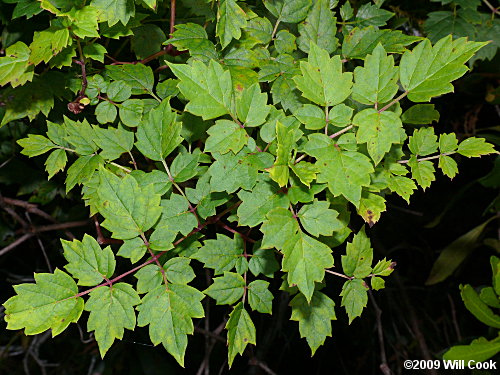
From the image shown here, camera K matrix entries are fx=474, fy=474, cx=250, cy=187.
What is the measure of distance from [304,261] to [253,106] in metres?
0.30

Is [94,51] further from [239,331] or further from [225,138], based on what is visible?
[239,331]

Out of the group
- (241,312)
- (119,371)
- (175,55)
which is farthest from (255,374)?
(175,55)

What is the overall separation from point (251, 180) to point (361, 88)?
266 millimetres

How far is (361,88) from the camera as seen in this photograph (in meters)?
0.88

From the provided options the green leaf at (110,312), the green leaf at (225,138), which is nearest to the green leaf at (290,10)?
the green leaf at (225,138)

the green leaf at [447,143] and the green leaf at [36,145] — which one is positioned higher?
the green leaf at [36,145]

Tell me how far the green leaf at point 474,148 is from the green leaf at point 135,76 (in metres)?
0.71

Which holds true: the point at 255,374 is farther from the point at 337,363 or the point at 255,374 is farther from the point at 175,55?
the point at 175,55

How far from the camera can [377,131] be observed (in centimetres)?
85

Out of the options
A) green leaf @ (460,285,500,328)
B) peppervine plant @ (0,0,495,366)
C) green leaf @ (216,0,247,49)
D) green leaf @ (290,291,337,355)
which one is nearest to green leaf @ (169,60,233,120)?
peppervine plant @ (0,0,495,366)

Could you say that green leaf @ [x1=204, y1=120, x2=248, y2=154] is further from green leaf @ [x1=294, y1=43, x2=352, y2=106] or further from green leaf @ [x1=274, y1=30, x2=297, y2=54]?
green leaf @ [x1=274, y1=30, x2=297, y2=54]

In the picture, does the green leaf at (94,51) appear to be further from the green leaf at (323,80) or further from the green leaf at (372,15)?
the green leaf at (372,15)

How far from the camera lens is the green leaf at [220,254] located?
0.97 m
